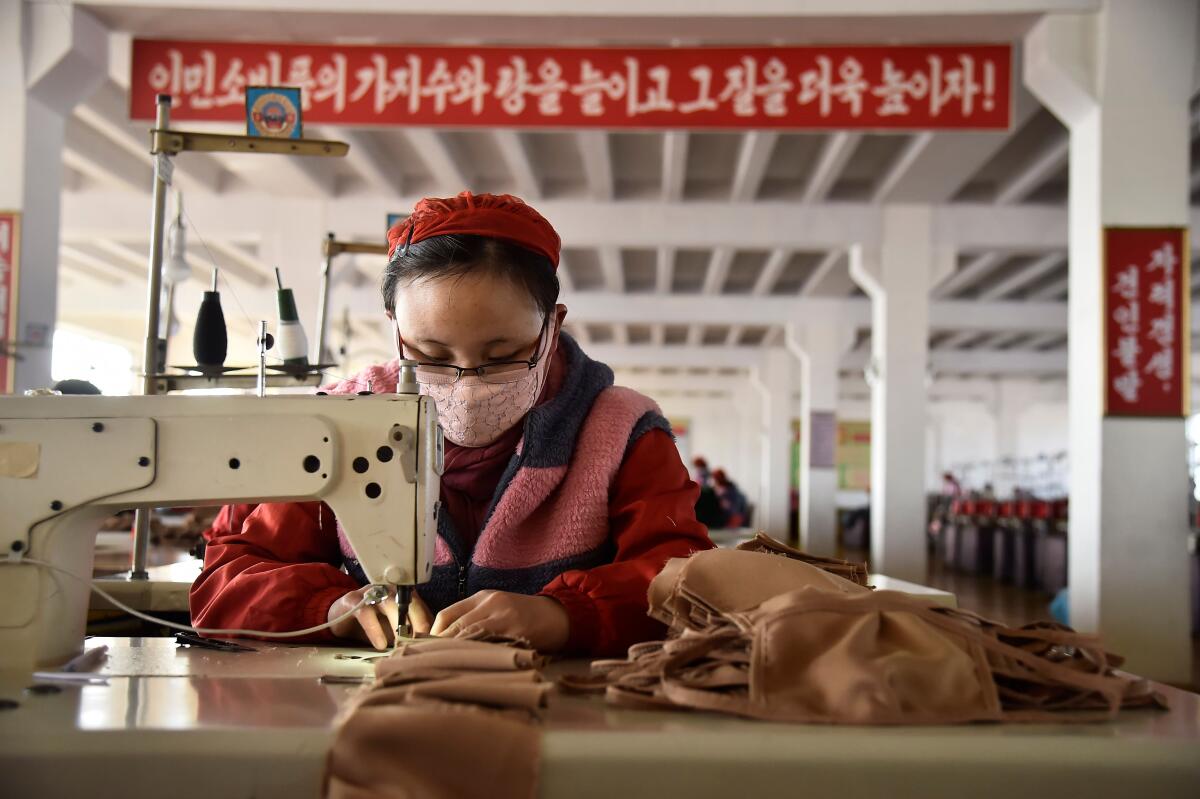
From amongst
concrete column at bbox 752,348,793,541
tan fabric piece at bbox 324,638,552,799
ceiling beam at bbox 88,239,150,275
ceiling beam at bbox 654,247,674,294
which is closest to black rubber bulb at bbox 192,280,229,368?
tan fabric piece at bbox 324,638,552,799

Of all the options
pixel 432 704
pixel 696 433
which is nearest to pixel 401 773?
pixel 432 704

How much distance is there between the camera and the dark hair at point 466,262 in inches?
48.0

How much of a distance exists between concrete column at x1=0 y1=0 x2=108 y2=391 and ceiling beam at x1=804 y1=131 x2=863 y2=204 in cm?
440

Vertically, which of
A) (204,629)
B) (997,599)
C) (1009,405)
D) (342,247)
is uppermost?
(1009,405)

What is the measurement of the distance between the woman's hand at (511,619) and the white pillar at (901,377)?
701 cm

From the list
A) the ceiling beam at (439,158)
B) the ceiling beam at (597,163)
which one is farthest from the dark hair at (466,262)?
the ceiling beam at (597,163)

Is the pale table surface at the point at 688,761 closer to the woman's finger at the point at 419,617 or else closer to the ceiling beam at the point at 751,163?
the woman's finger at the point at 419,617

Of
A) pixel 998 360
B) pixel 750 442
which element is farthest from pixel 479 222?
pixel 750 442

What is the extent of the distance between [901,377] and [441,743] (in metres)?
7.58

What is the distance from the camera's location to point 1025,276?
10305 millimetres

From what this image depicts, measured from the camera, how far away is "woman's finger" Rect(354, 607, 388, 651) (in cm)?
115

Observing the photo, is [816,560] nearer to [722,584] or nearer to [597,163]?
[722,584]

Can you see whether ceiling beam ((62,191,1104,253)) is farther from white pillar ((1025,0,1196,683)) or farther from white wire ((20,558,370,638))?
white wire ((20,558,370,638))

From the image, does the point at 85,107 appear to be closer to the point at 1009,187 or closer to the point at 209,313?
the point at 209,313
